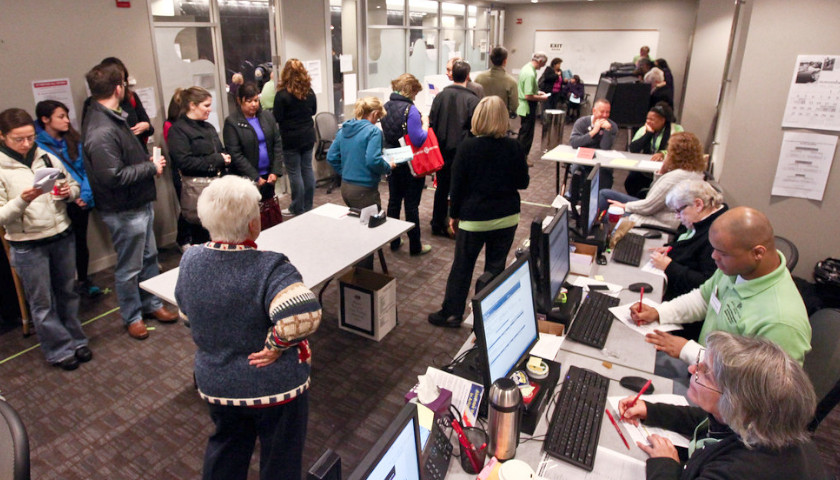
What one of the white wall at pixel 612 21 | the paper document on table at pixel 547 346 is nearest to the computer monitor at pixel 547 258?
the paper document on table at pixel 547 346

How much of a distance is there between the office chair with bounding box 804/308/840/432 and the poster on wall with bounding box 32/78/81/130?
4485 mm

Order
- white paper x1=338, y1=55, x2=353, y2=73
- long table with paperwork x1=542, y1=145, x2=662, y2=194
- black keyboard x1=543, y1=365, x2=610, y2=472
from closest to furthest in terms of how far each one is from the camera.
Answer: black keyboard x1=543, y1=365, x2=610, y2=472
long table with paperwork x1=542, y1=145, x2=662, y2=194
white paper x1=338, y1=55, x2=353, y2=73

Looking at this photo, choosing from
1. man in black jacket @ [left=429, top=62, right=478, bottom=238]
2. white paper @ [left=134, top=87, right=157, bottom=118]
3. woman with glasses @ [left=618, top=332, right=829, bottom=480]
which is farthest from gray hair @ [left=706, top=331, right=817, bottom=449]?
white paper @ [left=134, top=87, right=157, bottom=118]

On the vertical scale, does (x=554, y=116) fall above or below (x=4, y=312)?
above

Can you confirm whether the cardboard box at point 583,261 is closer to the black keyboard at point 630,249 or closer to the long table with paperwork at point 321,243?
the black keyboard at point 630,249

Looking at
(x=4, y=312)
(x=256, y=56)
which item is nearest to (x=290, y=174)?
(x=256, y=56)

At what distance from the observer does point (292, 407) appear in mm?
1854

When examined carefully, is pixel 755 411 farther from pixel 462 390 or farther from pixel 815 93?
pixel 815 93

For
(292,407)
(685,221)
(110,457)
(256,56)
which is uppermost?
(256,56)

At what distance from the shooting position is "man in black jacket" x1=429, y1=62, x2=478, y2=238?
445 centimetres

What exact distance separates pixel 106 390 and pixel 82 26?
2600 mm

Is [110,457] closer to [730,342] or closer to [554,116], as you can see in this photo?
[730,342]

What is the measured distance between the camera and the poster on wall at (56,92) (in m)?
3.49

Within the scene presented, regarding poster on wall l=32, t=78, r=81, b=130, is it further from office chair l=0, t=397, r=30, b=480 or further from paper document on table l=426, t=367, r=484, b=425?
paper document on table l=426, t=367, r=484, b=425
